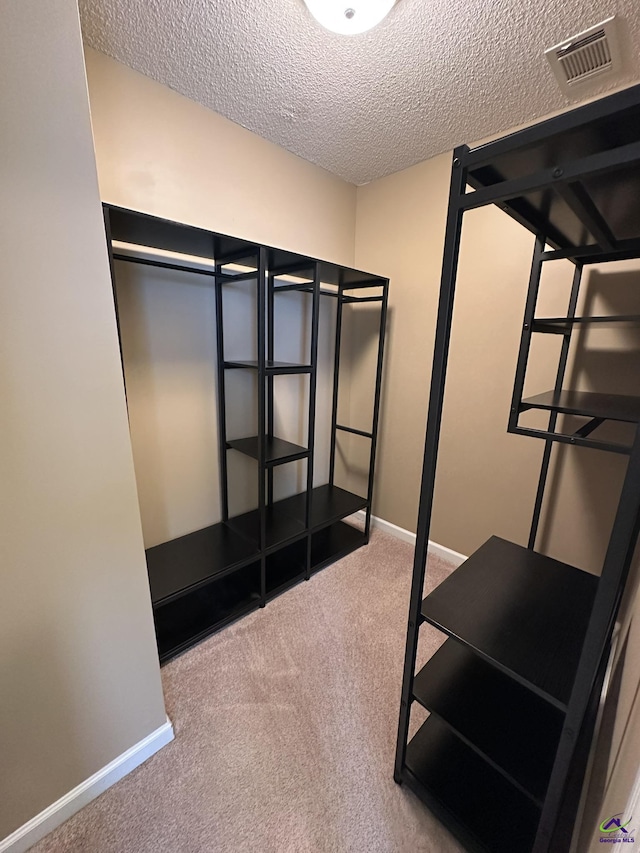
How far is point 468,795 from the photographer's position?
1.14 metres

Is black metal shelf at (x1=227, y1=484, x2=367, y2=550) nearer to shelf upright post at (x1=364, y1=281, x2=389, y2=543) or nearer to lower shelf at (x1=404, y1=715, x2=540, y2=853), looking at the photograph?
shelf upright post at (x1=364, y1=281, x2=389, y2=543)

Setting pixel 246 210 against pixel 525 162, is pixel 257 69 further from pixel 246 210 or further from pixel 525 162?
pixel 525 162

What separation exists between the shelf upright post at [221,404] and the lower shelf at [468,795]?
150cm

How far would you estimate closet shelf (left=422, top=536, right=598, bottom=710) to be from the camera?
92cm

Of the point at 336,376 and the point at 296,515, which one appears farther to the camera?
the point at 336,376

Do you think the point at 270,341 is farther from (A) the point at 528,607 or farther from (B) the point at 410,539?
(A) the point at 528,607

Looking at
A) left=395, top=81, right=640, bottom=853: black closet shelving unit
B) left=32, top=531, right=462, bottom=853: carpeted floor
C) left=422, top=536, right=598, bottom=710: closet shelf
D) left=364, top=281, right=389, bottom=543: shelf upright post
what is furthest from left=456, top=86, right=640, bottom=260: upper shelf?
left=32, top=531, right=462, bottom=853: carpeted floor

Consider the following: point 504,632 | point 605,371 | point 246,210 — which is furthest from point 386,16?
point 504,632

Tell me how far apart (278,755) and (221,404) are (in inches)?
63.1

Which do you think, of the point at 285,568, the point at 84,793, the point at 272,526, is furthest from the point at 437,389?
the point at 285,568

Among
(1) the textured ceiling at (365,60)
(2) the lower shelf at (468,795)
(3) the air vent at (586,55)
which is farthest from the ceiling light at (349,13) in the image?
(2) the lower shelf at (468,795)

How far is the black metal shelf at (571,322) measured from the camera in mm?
1350

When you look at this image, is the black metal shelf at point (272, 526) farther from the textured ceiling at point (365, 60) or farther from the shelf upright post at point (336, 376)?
the textured ceiling at point (365, 60)

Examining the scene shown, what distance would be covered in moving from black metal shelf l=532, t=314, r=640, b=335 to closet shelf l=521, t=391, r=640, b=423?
279 mm
